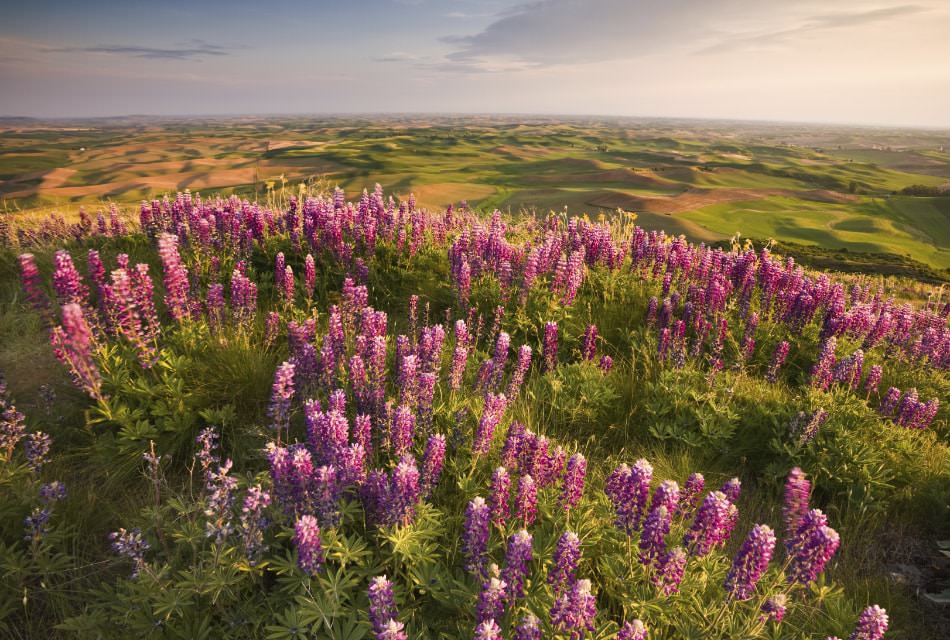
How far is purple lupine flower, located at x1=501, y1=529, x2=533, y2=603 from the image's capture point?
2456 mm

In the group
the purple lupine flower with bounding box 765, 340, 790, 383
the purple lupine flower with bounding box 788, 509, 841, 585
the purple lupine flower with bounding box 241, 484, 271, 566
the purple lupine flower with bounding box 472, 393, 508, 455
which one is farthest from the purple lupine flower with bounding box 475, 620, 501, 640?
the purple lupine flower with bounding box 765, 340, 790, 383

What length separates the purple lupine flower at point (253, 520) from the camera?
2861mm

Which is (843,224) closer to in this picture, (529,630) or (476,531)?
(476,531)

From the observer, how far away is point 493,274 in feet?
25.7

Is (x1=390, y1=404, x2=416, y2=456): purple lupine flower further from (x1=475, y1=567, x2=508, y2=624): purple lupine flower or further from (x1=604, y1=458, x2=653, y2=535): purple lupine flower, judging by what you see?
(x1=604, y1=458, x2=653, y2=535): purple lupine flower

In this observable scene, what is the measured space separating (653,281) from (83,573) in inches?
328

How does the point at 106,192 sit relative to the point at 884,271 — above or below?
above

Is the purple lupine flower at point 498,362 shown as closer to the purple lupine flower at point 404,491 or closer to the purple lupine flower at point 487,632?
the purple lupine flower at point 404,491

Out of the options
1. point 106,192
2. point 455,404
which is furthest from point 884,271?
point 106,192

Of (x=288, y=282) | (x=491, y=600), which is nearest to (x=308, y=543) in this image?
(x=491, y=600)

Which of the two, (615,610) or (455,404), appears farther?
(455,404)

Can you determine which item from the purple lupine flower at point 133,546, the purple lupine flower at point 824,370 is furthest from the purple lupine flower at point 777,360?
the purple lupine flower at point 133,546

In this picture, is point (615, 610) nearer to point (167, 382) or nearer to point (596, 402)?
point (596, 402)

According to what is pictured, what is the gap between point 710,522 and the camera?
280 cm
